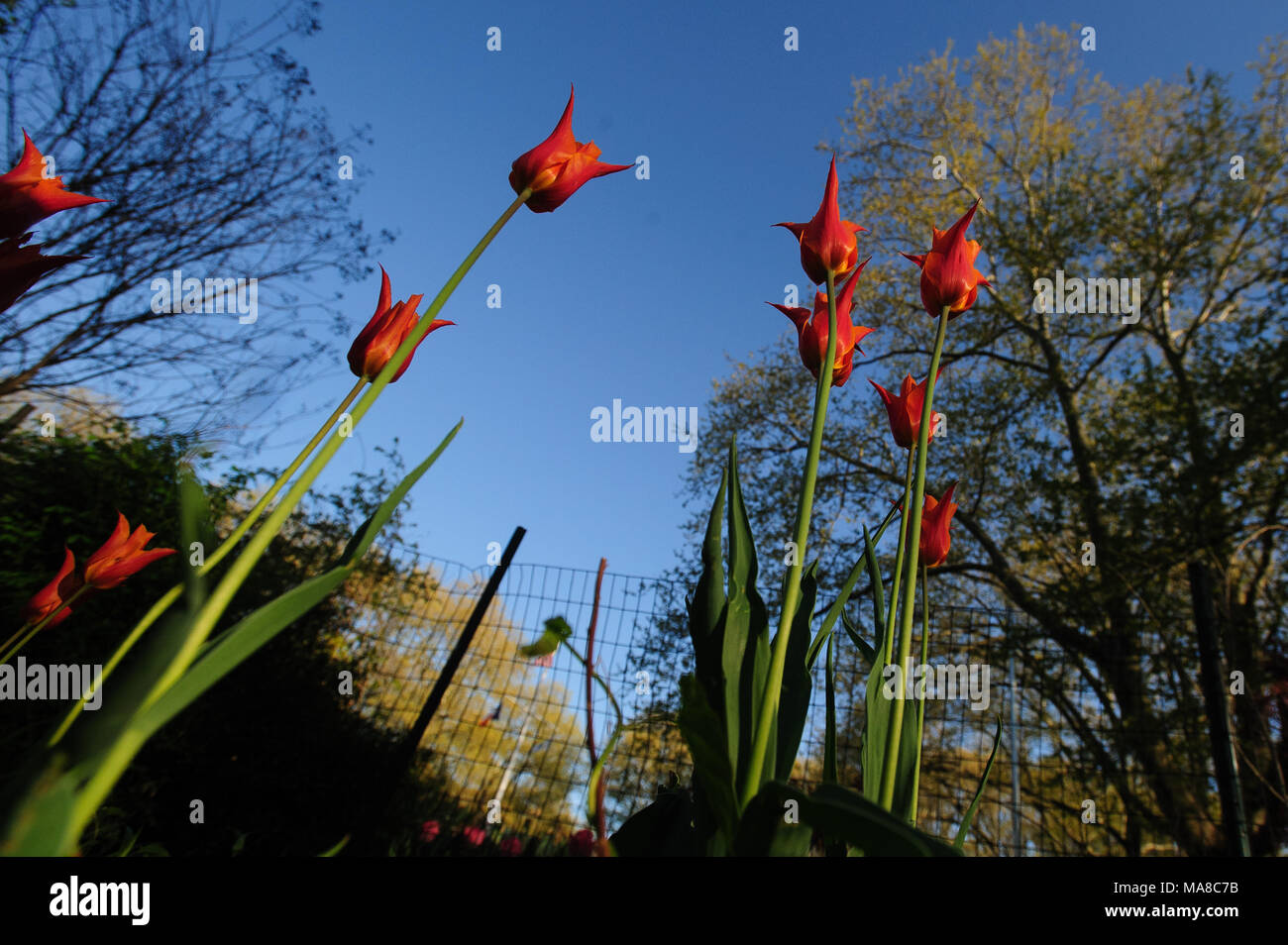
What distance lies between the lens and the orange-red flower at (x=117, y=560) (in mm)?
694

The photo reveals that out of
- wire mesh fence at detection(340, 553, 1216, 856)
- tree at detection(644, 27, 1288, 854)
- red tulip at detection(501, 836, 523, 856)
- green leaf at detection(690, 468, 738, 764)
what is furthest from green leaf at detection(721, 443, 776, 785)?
tree at detection(644, 27, 1288, 854)

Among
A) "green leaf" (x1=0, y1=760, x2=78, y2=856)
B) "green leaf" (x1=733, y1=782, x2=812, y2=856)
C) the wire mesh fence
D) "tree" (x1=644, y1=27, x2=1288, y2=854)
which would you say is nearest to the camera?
"green leaf" (x1=0, y1=760, x2=78, y2=856)

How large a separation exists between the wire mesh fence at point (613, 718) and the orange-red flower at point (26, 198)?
3.04 metres

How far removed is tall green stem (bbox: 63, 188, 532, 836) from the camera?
26cm

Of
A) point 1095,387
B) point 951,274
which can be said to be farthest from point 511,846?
point 1095,387

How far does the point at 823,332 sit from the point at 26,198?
2.13ft

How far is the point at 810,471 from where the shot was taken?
48 cm

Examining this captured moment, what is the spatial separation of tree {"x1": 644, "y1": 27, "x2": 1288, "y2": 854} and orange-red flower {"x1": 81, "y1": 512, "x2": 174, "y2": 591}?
4.67 metres

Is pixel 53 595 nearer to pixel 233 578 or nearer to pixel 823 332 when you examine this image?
pixel 233 578

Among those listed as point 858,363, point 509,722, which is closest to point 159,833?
point 509,722

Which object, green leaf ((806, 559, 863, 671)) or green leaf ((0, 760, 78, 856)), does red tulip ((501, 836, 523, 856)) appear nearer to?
green leaf ((806, 559, 863, 671))

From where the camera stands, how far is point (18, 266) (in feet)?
1.53

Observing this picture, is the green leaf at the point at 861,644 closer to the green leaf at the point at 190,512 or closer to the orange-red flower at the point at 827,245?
the orange-red flower at the point at 827,245
